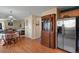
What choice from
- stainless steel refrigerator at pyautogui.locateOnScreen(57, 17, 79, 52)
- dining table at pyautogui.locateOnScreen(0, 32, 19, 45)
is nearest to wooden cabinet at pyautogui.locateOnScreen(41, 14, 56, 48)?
stainless steel refrigerator at pyautogui.locateOnScreen(57, 17, 79, 52)

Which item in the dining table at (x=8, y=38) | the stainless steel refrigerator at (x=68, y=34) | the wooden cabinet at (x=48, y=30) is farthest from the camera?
the wooden cabinet at (x=48, y=30)

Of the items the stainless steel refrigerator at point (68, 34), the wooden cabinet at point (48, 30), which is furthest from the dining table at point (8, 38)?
the stainless steel refrigerator at point (68, 34)

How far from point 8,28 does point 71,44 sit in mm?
2322

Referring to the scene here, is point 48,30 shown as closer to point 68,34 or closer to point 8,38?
point 68,34

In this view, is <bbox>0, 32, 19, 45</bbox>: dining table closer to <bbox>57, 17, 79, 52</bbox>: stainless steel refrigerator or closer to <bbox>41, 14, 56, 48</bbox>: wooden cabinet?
<bbox>41, 14, 56, 48</bbox>: wooden cabinet

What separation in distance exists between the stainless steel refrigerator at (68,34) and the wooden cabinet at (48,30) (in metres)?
0.32

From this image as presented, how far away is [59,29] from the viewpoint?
4.33m

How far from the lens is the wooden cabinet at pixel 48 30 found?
15.3 feet

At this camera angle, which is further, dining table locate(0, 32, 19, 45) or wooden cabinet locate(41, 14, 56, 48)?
wooden cabinet locate(41, 14, 56, 48)

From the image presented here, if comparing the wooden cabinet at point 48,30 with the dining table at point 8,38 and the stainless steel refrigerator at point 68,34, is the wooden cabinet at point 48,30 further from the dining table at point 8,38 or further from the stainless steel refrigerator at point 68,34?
the dining table at point 8,38

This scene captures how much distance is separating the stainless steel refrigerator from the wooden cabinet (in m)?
0.32

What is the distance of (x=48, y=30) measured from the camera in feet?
16.1

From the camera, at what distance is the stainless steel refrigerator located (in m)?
3.57

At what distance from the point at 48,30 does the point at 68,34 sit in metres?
1.27
